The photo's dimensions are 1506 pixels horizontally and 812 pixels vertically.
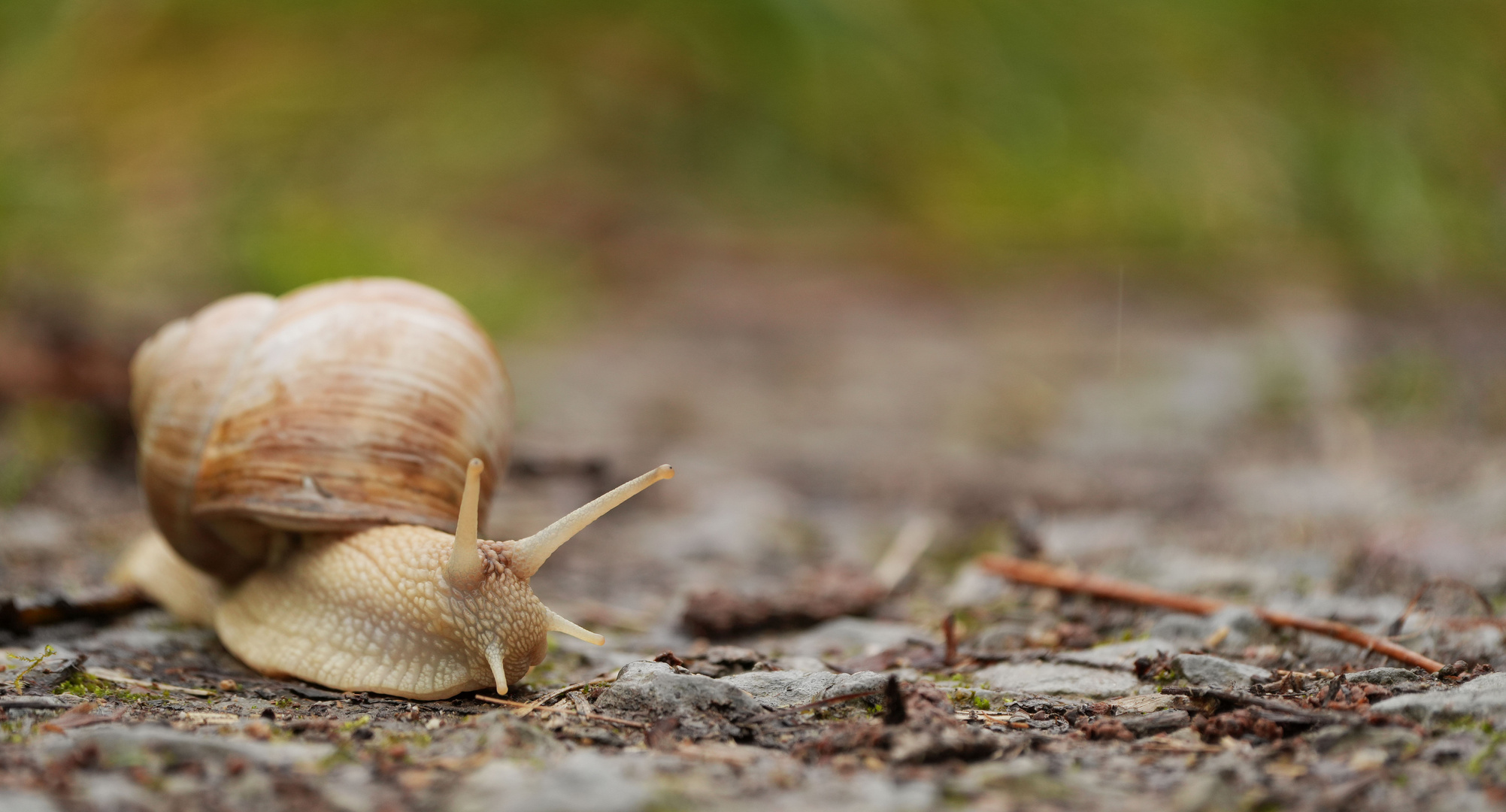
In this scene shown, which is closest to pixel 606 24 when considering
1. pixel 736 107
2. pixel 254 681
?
pixel 736 107

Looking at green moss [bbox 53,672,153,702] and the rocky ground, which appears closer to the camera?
the rocky ground

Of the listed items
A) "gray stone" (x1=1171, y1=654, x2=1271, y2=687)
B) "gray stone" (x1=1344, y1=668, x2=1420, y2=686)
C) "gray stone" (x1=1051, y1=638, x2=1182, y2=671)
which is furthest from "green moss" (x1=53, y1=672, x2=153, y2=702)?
"gray stone" (x1=1344, y1=668, x2=1420, y2=686)

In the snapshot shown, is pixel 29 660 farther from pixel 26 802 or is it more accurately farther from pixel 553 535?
pixel 553 535

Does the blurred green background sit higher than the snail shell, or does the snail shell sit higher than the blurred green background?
the blurred green background

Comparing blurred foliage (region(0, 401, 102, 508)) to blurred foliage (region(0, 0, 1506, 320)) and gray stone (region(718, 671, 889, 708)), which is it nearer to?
blurred foliage (region(0, 0, 1506, 320))

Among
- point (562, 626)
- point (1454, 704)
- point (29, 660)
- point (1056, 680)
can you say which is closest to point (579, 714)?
point (562, 626)

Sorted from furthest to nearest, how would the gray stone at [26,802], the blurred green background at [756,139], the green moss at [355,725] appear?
the blurred green background at [756,139], the green moss at [355,725], the gray stone at [26,802]

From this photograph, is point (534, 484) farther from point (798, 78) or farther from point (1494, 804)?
point (798, 78)

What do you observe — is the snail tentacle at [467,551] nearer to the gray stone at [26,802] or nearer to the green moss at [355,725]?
the green moss at [355,725]

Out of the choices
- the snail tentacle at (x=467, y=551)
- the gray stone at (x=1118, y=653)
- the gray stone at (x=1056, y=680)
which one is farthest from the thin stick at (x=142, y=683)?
the gray stone at (x=1118, y=653)
